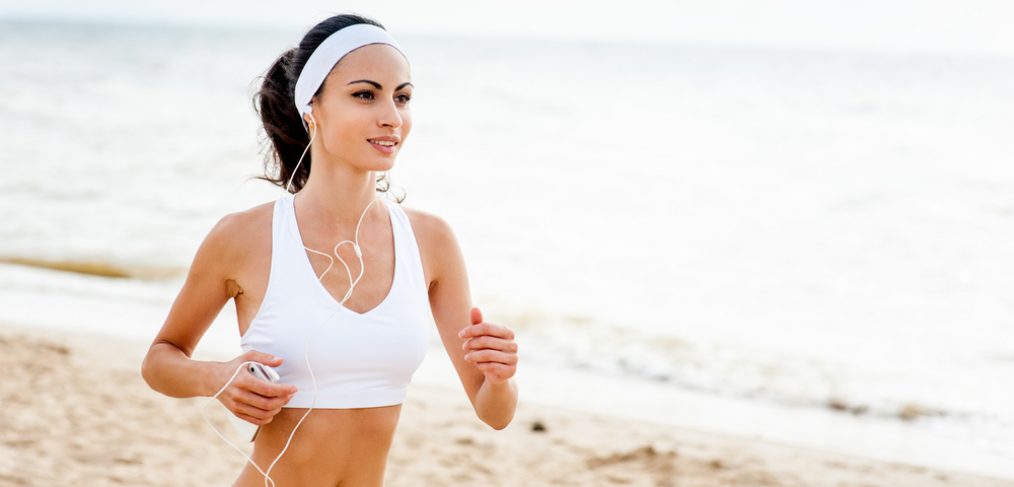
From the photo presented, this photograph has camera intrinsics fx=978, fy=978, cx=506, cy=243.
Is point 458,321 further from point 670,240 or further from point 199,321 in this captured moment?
point 670,240

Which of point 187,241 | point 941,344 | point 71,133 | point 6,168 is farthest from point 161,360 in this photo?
point 71,133

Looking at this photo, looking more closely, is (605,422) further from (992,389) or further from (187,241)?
(187,241)

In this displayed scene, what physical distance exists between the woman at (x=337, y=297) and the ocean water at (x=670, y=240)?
0.63 meters

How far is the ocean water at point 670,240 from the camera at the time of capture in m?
8.51

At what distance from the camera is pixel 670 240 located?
1564 cm

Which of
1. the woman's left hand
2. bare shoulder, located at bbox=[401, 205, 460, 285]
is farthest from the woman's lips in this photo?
the woman's left hand

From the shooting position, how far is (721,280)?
1288 centimetres

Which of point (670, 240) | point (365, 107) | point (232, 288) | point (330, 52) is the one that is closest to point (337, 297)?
point (232, 288)

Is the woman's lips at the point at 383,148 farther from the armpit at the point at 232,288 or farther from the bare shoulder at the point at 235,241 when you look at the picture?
the armpit at the point at 232,288

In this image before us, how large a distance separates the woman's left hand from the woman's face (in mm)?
506

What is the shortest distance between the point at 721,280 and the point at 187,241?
7.58 meters

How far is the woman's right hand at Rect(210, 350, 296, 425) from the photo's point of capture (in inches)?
85.4

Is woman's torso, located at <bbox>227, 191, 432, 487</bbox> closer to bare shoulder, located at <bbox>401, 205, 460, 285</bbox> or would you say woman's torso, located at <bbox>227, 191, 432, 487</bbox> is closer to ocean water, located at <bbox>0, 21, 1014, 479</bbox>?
bare shoulder, located at <bbox>401, 205, 460, 285</bbox>

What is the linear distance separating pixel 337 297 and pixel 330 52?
2.12 ft
